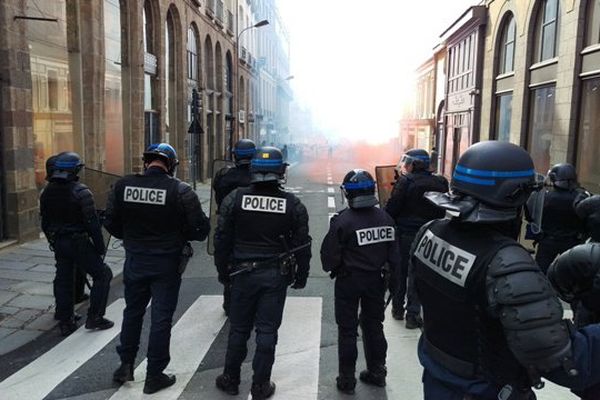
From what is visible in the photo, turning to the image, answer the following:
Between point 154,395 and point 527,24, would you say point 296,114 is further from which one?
point 154,395

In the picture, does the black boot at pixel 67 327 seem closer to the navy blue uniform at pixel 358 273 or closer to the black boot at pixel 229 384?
the black boot at pixel 229 384

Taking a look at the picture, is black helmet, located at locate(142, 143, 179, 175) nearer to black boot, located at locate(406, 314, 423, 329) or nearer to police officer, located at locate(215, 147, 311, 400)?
police officer, located at locate(215, 147, 311, 400)

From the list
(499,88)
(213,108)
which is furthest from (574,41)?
(213,108)

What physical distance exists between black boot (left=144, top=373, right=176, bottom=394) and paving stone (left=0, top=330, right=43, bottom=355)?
1702 mm

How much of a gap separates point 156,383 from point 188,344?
0.96 meters

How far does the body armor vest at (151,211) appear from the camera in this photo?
3.97 m

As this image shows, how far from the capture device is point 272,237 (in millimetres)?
3887

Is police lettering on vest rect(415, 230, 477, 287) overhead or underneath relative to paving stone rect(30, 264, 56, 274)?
overhead

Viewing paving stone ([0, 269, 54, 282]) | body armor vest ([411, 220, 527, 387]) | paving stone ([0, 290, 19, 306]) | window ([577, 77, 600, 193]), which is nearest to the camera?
body armor vest ([411, 220, 527, 387])

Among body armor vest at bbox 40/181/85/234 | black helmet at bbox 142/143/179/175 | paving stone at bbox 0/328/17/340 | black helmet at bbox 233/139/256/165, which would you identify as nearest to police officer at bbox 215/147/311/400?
black helmet at bbox 142/143/179/175

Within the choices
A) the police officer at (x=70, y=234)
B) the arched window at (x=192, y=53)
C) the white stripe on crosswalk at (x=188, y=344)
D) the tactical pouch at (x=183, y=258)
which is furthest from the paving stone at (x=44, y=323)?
the arched window at (x=192, y=53)

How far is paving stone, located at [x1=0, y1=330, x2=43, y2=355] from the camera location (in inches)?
187

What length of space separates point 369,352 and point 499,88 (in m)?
14.5

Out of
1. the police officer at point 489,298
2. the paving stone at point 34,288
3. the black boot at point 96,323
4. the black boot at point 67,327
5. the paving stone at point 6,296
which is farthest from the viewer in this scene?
the paving stone at point 34,288
